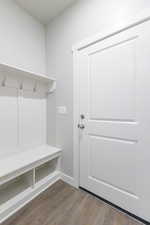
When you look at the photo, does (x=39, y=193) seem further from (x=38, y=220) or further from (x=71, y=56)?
(x=71, y=56)

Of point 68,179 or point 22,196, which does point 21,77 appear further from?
point 68,179

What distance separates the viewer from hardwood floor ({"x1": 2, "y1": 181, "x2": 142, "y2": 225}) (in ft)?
4.18

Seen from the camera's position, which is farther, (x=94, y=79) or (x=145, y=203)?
(x=94, y=79)

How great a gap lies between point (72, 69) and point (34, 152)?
1.36 meters

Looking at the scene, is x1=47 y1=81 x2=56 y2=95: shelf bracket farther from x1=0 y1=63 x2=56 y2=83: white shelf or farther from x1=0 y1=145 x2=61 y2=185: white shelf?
x1=0 y1=145 x2=61 y2=185: white shelf

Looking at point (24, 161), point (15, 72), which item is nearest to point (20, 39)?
point (15, 72)

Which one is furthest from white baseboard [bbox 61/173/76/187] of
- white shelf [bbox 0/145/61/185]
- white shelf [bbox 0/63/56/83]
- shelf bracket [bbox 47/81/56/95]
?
white shelf [bbox 0/63/56/83]

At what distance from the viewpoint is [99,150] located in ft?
5.28

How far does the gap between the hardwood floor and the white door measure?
116 millimetres

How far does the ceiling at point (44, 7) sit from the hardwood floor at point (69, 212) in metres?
2.64

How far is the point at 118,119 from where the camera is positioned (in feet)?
4.71

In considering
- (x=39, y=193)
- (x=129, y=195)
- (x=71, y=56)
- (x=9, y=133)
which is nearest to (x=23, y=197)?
(x=39, y=193)

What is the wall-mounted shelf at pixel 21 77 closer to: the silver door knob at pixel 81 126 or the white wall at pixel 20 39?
the white wall at pixel 20 39

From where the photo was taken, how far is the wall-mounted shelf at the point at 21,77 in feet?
5.37
